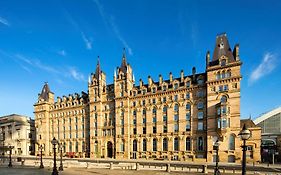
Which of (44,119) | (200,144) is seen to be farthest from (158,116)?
(44,119)

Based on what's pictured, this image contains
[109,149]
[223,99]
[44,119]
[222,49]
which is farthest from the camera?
[44,119]

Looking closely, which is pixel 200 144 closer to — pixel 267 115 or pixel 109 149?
pixel 267 115

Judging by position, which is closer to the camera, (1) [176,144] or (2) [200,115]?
(2) [200,115]

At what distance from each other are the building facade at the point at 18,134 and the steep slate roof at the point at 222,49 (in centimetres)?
7847

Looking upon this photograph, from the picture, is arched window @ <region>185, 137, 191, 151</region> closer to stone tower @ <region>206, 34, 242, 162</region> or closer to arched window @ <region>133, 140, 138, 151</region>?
stone tower @ <region>206, 34, 242, 162</region>

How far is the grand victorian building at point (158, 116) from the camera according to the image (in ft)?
152

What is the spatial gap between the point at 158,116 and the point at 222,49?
80.0 feet

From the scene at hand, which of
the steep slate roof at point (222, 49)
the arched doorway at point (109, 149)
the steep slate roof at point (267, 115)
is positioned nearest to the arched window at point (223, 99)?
the steep slate roof at point (222, 49)

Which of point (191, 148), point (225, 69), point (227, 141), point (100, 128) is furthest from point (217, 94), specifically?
point (100, 128)

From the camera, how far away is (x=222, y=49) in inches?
1989

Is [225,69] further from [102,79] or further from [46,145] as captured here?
[46,145]

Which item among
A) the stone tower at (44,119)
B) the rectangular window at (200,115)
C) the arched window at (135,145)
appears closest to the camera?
the rectangular window at (200,115)

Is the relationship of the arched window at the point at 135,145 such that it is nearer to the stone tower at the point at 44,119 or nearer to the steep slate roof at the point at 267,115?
the stone tower at the point at 44,119

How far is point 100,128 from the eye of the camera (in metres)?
62.7
